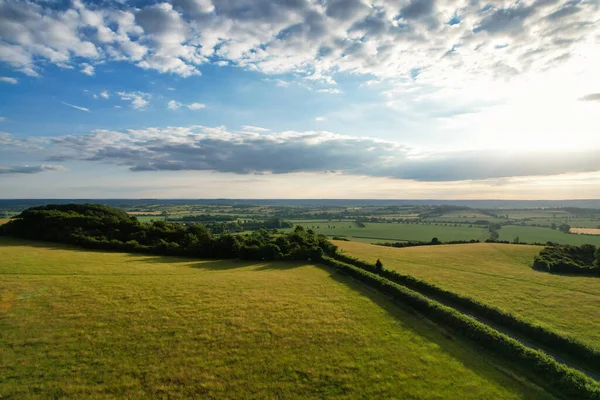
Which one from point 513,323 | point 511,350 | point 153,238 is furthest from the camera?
point 153,238

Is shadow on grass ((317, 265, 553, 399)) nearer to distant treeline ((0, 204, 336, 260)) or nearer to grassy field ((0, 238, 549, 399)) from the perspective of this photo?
grassy field ((0, 238, 549, 399))

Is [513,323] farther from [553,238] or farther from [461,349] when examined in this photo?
[553,238]

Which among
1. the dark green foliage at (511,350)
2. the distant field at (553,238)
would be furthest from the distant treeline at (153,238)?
the distant field at (553,238)

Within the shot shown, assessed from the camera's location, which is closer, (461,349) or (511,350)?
(511,350)

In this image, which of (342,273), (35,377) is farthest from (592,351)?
(35,377)

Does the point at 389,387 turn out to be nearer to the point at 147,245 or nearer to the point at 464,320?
the point at 464,320

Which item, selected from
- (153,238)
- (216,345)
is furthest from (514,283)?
(153,238)

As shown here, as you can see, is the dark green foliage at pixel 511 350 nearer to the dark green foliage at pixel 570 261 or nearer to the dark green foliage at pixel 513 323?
the dark green foliage at pixel 513 323
